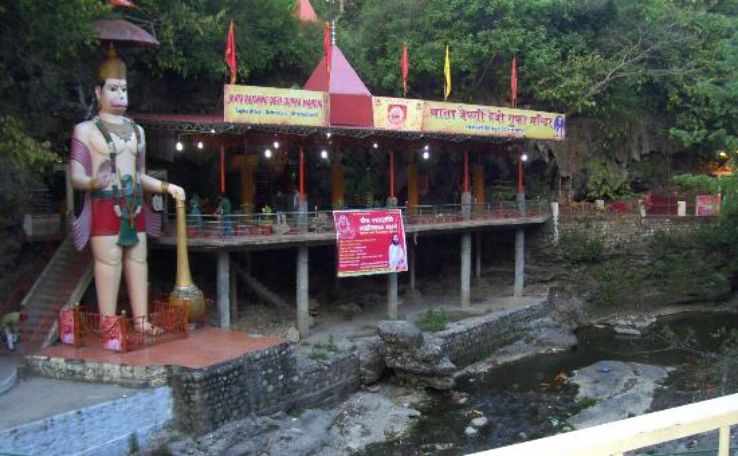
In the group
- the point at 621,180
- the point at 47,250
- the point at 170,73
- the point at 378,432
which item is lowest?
the point at 378,432

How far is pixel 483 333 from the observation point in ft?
75.0

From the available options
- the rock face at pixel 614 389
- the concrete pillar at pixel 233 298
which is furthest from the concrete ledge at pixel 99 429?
the rock face at pixel 614 389

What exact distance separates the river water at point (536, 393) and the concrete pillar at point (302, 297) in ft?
15.0

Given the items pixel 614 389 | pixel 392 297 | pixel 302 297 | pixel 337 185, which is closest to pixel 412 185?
pixel 337 185

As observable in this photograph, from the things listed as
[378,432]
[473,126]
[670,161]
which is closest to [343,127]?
[473,126]

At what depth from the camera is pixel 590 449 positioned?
2787 millimetres

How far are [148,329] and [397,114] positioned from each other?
10345mm

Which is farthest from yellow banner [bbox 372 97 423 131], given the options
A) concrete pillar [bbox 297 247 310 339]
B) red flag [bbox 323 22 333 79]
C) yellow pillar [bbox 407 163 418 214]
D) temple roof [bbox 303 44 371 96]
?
concrete pillar [bbox 297 247 310 339]

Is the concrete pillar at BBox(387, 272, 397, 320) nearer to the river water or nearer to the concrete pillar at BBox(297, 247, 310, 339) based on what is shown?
the concrete pillar at BBox(297, 247, 310, 339)

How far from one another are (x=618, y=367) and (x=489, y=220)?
748 cm

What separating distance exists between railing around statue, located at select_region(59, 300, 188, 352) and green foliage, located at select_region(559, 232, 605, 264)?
17997mm

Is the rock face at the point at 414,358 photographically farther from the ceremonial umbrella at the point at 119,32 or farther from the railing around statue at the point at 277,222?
the ceremonial umbrella at the point at 119,32

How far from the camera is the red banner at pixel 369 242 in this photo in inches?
838

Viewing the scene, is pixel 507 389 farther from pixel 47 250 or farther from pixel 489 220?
pixel 47 250
